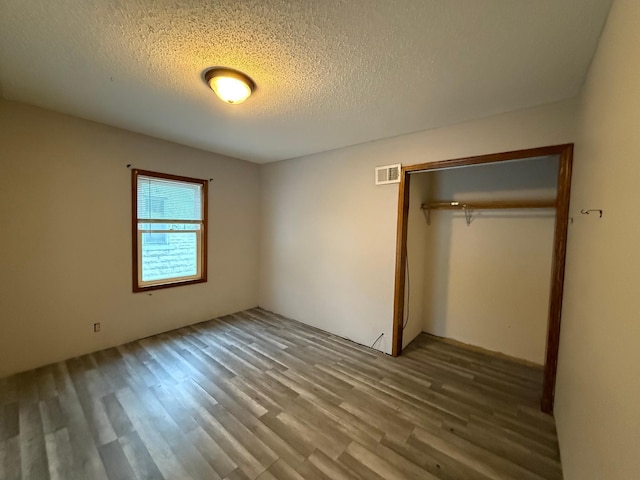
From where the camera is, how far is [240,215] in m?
4.14

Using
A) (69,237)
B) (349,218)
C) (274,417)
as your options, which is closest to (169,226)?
(69,237)

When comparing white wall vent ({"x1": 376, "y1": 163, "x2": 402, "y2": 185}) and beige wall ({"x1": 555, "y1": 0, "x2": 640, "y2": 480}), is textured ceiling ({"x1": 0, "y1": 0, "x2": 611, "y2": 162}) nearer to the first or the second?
beige wall ({"x1": 555, "y1": 0, "x2": 640, "y2": 480})

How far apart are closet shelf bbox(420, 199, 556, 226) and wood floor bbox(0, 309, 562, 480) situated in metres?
1.72

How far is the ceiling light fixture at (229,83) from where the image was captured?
1734 mm

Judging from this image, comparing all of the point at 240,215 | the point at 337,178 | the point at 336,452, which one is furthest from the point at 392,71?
the point at 240,215

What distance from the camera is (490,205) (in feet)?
9.56

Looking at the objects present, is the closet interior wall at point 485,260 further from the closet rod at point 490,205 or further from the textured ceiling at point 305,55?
the textured ceiling at point 305,55

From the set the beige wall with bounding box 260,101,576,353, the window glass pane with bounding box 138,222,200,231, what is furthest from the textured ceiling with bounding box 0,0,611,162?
the window glass pane with bounding box 138,222,200,231

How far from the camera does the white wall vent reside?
111 inches

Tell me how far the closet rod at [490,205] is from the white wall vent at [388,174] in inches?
28.0

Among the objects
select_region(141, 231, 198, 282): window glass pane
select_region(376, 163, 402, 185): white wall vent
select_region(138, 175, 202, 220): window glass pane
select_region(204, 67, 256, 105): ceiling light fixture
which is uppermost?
select_region(204, 67, 256, 105): ceiling light fixture

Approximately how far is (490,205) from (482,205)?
0.26 ft

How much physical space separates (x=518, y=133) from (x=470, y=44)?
3.68ft

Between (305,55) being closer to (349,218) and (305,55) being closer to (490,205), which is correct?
(349,218)
